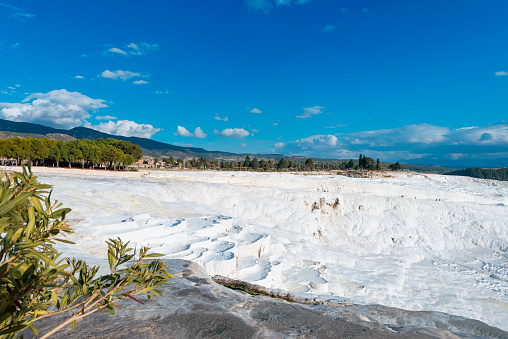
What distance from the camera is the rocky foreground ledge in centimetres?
439

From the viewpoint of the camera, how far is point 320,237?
2758 centimetres

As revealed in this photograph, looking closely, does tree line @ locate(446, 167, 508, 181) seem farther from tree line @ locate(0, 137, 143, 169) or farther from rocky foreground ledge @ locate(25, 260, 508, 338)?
rocky foreground ledge @ locate(25, 260, 508, 338)

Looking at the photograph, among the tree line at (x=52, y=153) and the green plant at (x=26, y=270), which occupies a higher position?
the tree line at (x=52, y=153)

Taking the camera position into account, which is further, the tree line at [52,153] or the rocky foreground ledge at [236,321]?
the tree line at [52,153]

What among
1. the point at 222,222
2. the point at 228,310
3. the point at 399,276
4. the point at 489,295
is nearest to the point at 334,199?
the point at 399,276

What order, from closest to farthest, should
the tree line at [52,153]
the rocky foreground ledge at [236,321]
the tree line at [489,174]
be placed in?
the rocky foreground ledge at [236,321]
the tree line at [52,153]
the tree line at [489,174]

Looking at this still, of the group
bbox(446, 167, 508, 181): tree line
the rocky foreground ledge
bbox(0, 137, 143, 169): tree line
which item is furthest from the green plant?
bbox(446, 167, 508, 181): tree line

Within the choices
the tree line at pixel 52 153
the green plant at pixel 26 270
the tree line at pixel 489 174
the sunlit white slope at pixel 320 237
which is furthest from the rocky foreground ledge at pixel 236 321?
the tree line at pixel 489 174

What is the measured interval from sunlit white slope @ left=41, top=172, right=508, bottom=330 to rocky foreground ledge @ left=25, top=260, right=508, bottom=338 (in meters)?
4.61

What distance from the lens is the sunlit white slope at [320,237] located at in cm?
1261

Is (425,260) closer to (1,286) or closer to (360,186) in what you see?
(360,186)

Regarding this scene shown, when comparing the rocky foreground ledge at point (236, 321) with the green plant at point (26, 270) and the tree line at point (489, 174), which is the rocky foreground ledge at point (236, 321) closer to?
the green plant at point (26, 270)

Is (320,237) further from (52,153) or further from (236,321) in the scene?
(52,153)

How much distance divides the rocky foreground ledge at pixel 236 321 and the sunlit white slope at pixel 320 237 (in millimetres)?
4606
